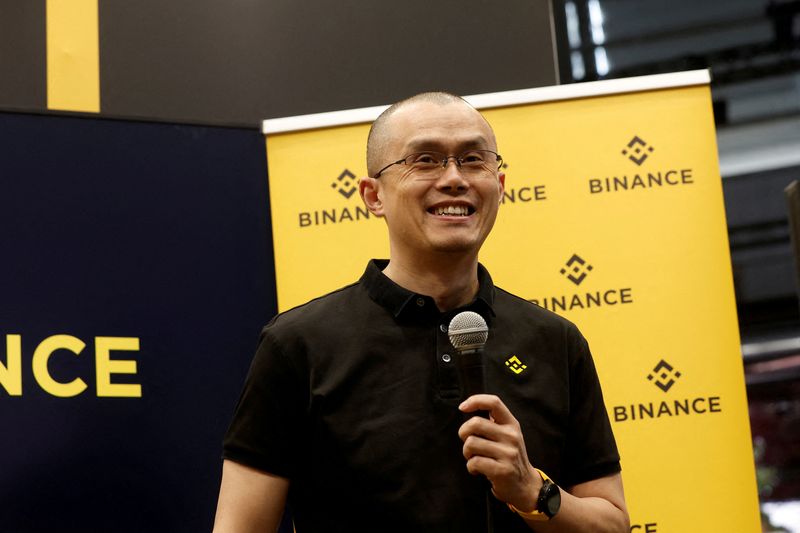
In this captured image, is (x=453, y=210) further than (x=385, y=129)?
No

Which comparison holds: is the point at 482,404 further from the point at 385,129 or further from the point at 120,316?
the point at 120,316

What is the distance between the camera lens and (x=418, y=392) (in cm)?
181

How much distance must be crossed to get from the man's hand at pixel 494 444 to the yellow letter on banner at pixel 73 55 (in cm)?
218

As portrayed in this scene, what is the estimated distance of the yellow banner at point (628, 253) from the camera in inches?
116

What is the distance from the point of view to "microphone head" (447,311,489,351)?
162cm

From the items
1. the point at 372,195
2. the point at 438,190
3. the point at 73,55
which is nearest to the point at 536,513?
the point at 438,190

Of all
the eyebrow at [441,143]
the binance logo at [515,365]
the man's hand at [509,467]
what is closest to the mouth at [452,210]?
the eyebrow at [441,143]

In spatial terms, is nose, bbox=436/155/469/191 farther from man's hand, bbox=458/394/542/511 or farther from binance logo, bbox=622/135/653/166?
binance logo, bbox=622/135/653/166

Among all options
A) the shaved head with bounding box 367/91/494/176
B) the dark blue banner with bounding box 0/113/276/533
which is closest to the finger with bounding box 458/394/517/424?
the shaved head with bounding box 367/91/494/176

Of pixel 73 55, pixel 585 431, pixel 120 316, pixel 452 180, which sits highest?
pixel 73 55

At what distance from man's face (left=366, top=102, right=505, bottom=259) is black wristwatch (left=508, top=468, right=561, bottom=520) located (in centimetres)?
44

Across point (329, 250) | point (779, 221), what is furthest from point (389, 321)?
point (779, 221)

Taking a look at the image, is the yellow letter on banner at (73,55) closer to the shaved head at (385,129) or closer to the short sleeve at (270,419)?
the shaved head at (385,129)

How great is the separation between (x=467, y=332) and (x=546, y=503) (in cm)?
30
